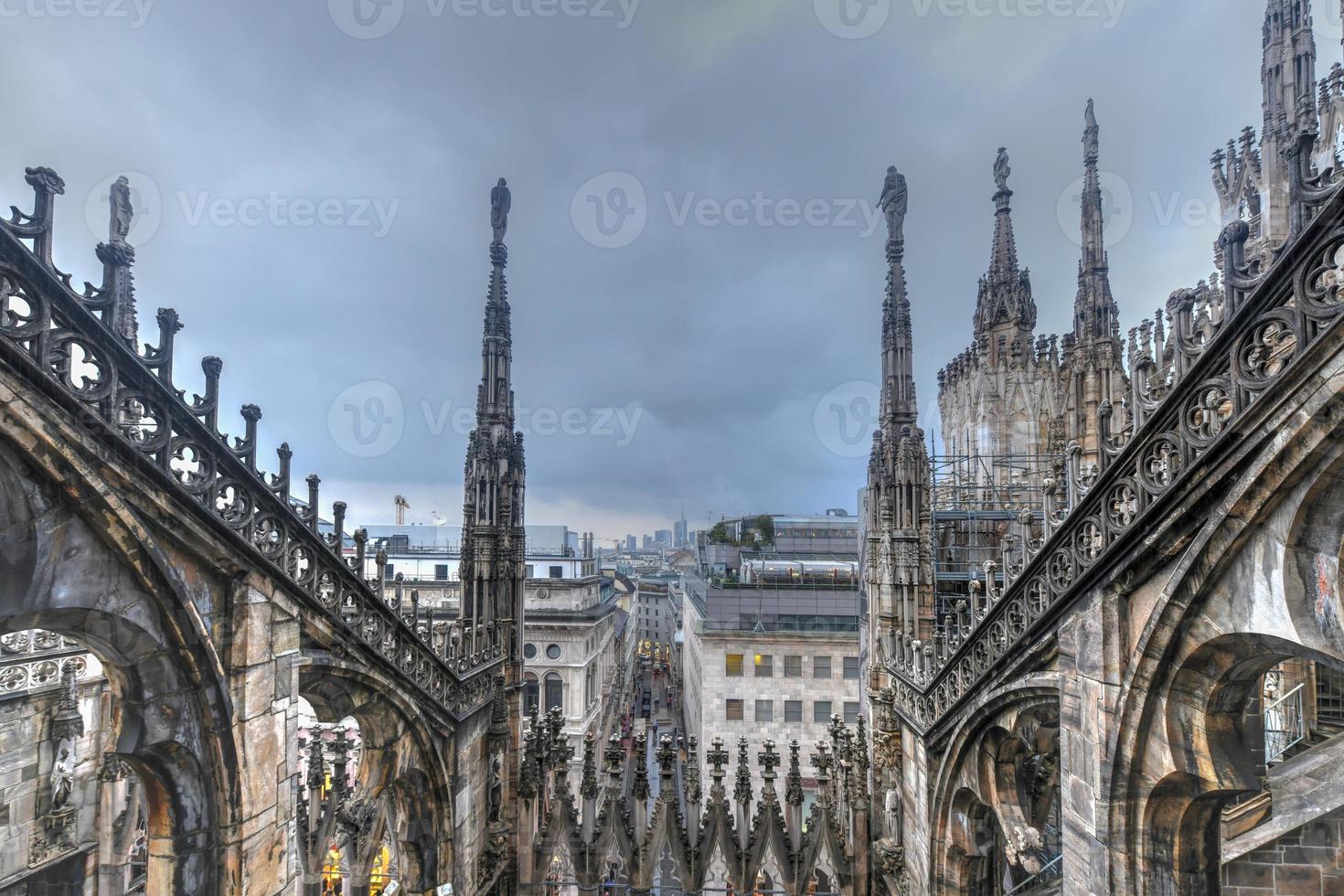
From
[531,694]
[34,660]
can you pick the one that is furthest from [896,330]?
[531,694]

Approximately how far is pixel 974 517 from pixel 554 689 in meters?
25.2

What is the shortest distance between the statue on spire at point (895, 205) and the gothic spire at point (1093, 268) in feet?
29.7

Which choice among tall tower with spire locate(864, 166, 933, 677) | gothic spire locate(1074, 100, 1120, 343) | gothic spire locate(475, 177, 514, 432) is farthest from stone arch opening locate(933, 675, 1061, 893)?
gothic spire locate(1074, 100, 1120, 343)

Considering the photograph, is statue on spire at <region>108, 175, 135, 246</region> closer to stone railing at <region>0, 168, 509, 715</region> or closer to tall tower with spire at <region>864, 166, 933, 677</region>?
stone railing at <region>0, 168, 509, 715</region>

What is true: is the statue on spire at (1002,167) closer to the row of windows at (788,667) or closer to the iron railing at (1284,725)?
the iron railing at (1284,725)

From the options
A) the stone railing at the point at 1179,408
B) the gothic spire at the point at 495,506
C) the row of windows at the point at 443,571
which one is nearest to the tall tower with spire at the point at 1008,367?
the stone railing at the point at 1179,408

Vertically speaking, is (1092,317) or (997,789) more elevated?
(1092,317)

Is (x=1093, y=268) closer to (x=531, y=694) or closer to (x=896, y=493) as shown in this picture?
(x=896, y=493)

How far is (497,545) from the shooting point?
1252 cm

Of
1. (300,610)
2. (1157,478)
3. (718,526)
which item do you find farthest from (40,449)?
(718,526)

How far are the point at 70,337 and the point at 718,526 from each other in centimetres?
6072

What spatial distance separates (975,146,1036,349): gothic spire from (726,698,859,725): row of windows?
1941 centimetres

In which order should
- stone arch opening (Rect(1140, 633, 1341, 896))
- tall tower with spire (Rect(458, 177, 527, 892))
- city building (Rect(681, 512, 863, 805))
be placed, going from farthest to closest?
1. city building (Rect(681, 512, 863, 805))
2. tall tower with spire (Rect(458, 177, 527, 892))
3. stone arch opening (Rect(1140, 633, 1341, 896))

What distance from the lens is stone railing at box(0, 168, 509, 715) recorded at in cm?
450
